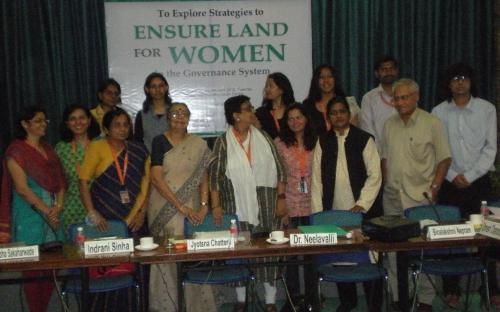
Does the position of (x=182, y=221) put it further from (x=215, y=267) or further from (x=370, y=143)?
(x=370, y=143)

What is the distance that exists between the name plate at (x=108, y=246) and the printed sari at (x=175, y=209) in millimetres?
745

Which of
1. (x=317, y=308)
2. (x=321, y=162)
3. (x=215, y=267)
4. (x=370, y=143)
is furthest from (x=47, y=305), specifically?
(x=370, y=143)

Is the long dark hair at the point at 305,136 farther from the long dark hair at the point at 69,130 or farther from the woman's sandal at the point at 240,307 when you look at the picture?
the long dark hair at the point at 69,130

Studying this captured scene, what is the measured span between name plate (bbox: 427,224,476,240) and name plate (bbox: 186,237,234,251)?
40.2 inches

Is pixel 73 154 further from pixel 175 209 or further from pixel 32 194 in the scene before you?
pixel 175 209

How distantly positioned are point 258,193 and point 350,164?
61 centimetres

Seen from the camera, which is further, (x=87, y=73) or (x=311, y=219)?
(x=87, y=73)

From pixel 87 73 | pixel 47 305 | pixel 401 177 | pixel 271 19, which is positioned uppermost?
A: pixel 271 19

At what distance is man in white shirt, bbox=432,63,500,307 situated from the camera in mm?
4254

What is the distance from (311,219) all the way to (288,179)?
416 millimetres

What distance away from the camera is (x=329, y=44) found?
5633 mm

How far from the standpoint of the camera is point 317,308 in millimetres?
3504

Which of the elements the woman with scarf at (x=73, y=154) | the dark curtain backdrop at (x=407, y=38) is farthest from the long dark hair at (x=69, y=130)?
the dark curtain backdrop at (x=407, y=38)

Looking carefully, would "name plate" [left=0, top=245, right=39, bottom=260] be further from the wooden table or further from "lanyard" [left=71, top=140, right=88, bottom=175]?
"lanyard" [left=71, top=140, right=88, bottom=175]
